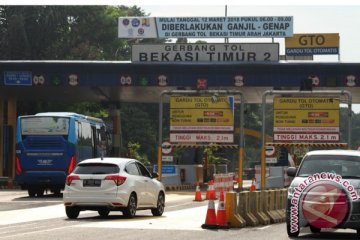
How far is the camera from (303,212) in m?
18.2

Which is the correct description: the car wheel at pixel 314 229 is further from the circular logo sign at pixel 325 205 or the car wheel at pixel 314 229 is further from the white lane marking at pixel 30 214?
the white lane marking at pixel 30 214

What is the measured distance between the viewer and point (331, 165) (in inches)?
766

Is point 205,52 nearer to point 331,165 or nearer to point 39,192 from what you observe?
point 39,192

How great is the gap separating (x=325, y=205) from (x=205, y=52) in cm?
3050

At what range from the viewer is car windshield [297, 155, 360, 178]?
62.8 ft

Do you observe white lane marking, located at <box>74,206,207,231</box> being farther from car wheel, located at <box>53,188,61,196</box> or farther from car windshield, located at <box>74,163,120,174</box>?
car wheel, located at <box>53,188,61,196</box>

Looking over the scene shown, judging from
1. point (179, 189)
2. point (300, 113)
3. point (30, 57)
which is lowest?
point (179, 189)

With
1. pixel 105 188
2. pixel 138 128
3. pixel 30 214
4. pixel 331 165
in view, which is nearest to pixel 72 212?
pixel 105 188

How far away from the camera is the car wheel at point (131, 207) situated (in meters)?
23.6

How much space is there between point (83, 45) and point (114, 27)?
1439 cm

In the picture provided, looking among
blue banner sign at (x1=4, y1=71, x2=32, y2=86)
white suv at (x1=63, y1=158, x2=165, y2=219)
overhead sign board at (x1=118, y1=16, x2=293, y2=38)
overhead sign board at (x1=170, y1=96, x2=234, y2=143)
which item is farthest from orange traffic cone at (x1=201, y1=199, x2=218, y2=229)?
overhead sign board at (x1=118, y1=16, x2=293, y2=38)

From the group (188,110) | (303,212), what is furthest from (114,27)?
(303,212)

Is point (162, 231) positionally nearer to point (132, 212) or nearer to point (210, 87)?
point (132, 212)

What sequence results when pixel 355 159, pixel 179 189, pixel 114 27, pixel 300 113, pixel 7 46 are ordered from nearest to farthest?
pixel 355 159, pixel 300 113, pixel 179 189, pixel 7 46, pixel 114 27
